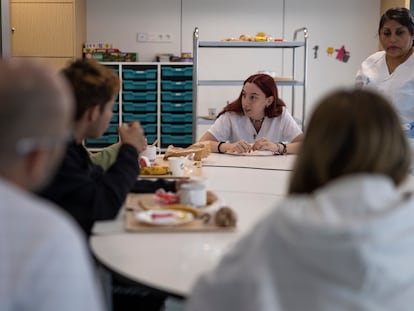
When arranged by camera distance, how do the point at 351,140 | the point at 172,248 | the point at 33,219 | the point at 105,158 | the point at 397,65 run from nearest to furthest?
the point at 33,219, the point at 351,140, the point at 172,248, the point at 105,158, the point at 397,65

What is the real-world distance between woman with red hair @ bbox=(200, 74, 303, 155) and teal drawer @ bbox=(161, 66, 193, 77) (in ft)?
6.43

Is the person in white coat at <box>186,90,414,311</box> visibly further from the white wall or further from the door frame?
the white wall

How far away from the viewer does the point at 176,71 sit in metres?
5.04

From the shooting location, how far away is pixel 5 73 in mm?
676

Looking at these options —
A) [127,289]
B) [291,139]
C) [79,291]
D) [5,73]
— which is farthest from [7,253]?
[291,139]

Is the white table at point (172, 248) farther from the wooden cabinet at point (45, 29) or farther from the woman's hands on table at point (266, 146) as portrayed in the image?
the wooden cabinet at point (45, 29)

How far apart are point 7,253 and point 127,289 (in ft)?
3.32

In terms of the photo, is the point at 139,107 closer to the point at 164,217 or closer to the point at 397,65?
the point at 397,65

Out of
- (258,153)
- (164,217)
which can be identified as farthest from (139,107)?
(164,217)

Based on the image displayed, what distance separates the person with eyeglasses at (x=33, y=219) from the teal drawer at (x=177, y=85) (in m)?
4.35

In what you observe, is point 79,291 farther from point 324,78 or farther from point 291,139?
point 324,78

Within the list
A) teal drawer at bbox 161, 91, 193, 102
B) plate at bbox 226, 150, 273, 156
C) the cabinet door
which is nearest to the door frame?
plate at bbox 226, 150, 273, 156

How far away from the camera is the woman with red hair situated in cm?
305

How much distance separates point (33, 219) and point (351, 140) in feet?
1.59
